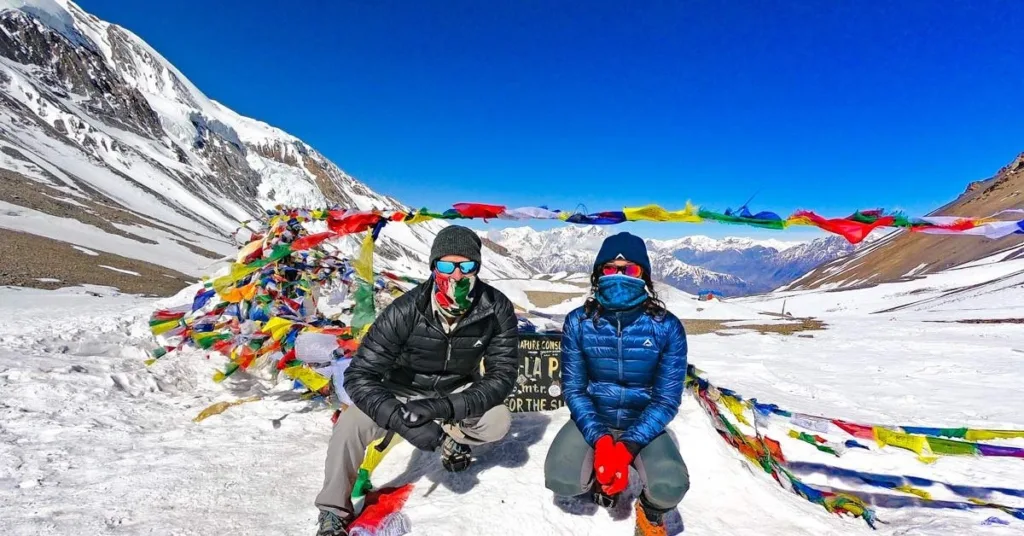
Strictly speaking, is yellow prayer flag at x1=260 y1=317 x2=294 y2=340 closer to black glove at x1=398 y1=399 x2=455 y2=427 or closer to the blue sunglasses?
the blue sunglasses

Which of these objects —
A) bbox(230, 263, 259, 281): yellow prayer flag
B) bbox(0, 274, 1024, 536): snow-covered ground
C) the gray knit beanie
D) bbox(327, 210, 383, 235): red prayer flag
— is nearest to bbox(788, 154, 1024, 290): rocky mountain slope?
bbox(0, 274, 1024, 536): snow-covered ground

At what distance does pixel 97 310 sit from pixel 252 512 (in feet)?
30.8

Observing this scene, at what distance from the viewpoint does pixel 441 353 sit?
409 centimetres

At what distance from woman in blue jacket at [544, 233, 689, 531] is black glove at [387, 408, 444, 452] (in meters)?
0.81

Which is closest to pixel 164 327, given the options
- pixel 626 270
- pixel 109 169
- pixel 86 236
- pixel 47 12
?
pixel 626 270

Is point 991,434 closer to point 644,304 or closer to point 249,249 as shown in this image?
point 644,304

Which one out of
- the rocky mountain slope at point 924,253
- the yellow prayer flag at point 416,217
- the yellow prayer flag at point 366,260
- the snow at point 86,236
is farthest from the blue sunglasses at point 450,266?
the rocky mountain slope at point 924,253

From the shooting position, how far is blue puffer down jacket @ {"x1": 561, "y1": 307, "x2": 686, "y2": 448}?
145 inches

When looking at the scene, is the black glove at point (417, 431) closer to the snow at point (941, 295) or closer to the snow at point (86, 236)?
the snow at point (941, 295)

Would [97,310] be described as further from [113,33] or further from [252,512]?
[113,33]

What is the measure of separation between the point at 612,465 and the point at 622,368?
0.72 metres

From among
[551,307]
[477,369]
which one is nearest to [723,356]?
[477,369]

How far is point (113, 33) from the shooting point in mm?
188750

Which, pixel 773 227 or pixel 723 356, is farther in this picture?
pixel 723 356
